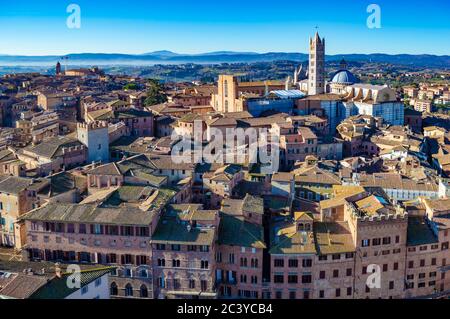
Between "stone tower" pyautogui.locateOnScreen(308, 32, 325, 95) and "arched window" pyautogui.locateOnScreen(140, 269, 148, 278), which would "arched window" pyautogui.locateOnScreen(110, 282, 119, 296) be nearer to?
"arched window" pyautogui.locateOnScreen(140, 269, 148, 278)

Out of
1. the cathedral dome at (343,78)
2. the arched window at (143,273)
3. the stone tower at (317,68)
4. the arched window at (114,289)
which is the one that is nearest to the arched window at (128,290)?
the arched window at (114,289)

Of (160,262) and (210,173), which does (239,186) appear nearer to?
(210,173)

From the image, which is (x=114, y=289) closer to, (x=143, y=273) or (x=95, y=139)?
(x=143, y=273)

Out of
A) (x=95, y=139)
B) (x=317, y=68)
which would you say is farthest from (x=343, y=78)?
(x=95, y=139)

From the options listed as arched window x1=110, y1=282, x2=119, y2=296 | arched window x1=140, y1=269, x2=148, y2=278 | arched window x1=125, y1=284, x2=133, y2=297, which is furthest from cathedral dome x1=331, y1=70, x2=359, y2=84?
arched window x1=110, y1=282, x2=119, y2=296

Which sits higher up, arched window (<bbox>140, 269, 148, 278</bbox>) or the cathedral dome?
the cathedral dome
